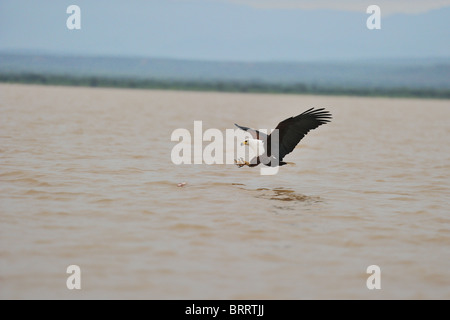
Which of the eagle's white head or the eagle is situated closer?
the eagle

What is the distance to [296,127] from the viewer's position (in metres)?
12.2

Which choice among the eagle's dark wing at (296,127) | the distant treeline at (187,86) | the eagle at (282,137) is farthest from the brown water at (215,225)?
the distant treeline at (187,86)

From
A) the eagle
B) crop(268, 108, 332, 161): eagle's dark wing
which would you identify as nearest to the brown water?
the eagle

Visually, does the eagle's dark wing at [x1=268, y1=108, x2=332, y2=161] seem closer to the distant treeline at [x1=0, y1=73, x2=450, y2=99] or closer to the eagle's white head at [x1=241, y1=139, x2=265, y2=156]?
the eagle's white head at [x1=241, y1=139, x2=265, y2=156]

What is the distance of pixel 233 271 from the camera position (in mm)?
7629

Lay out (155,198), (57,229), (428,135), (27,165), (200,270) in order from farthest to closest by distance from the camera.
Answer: (428,135)
(27,165)
(155,198)
(57,229)
(200,270)

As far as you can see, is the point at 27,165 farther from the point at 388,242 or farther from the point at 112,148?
the point at 388,242

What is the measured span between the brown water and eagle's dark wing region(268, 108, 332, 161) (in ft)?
2.96

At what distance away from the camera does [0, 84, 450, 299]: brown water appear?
24.0 feet

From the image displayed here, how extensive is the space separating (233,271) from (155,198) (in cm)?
398

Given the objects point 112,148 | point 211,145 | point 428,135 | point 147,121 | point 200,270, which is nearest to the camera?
point 200,270

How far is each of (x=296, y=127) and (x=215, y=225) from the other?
3.23m

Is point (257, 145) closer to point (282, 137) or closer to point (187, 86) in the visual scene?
point (282, 137)
